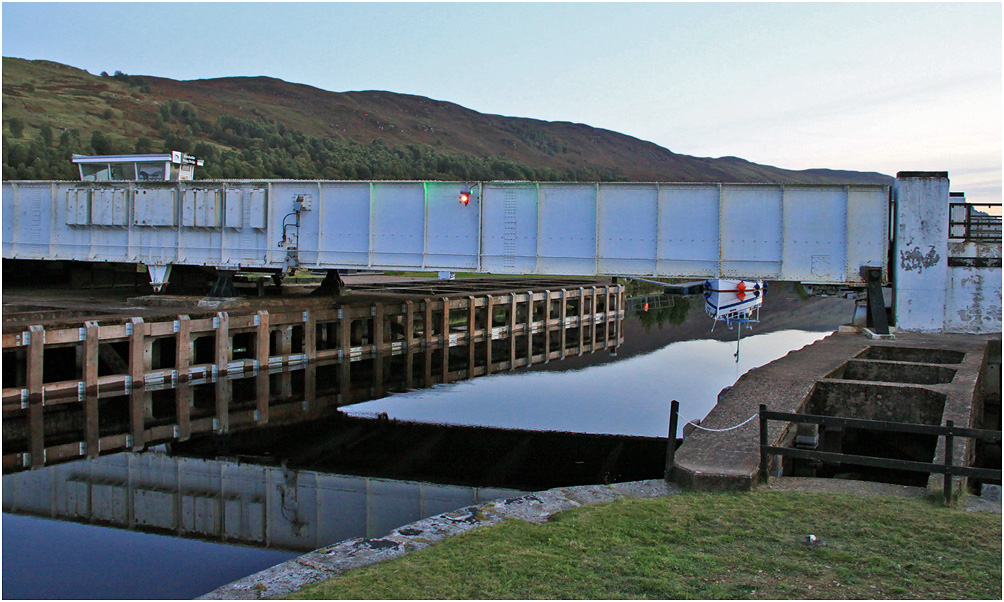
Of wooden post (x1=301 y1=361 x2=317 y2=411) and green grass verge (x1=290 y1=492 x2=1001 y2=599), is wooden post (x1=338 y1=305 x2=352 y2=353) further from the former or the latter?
green grass verge (x1=290 y1=492 x2=1001 y2=599)

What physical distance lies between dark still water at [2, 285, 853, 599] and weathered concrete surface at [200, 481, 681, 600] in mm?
2396

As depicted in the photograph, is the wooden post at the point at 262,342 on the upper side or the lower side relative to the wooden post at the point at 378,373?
upper

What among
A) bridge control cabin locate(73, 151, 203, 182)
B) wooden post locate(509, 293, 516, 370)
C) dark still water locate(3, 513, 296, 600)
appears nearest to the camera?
dark still water locate(3, 513, 296, 600)

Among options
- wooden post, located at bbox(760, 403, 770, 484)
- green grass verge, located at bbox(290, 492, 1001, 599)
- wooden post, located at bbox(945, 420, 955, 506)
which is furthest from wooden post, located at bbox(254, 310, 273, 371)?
wooden post, located at bbox(945, 420, 955, 506)

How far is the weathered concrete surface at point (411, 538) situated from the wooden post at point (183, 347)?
1502 centimetres

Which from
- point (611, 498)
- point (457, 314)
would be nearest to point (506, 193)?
point (611, 498)

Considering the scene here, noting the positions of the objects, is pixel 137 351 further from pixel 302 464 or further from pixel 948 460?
pixel 948 460

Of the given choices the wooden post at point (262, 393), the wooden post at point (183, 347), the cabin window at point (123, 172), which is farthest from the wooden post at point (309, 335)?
the cabin window at point (123, 172)

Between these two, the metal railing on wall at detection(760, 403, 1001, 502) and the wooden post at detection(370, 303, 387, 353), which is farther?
the wooden post at detection(370, 303, 387, 353)

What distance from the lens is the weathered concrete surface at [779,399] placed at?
1025 centimetres

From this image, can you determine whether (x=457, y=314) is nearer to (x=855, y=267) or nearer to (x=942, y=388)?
(x=855, y=267)

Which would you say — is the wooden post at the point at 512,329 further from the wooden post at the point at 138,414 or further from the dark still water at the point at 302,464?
the wooden post at the point at 138,414

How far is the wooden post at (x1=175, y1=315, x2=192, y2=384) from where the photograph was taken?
22.5 metres

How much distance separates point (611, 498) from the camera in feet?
33.8
